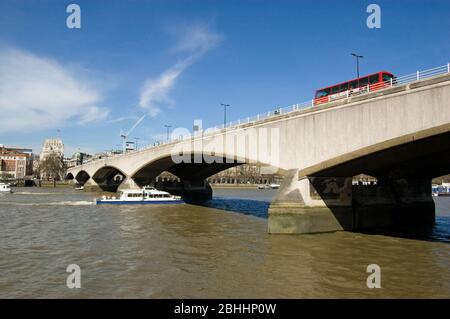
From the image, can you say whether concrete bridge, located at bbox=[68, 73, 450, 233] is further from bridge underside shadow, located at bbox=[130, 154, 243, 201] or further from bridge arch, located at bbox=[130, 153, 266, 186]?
bridge underside shadow, located at bbox=[130, 154, 243, 201]

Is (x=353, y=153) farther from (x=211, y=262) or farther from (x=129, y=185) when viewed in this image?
(x=129, y=185)

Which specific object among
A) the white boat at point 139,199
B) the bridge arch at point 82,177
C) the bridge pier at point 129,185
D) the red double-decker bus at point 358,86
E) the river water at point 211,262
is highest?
the red double-decker bus at point 358,86

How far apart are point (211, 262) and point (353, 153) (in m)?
11.6

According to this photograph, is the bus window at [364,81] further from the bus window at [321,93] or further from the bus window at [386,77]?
the bus window at [321,93]

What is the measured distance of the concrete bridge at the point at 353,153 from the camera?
20234 mm

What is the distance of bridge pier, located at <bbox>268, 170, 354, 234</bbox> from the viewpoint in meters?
24.9

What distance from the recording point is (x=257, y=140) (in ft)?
106

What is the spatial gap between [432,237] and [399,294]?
15.3 metres

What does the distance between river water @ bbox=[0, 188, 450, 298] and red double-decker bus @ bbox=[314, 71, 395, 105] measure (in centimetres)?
984

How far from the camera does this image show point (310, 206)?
25.4m

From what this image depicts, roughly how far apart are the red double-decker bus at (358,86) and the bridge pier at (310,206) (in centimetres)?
614

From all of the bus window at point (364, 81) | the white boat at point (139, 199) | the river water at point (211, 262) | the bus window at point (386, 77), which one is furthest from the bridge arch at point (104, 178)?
the bus window at point (386, 77)
